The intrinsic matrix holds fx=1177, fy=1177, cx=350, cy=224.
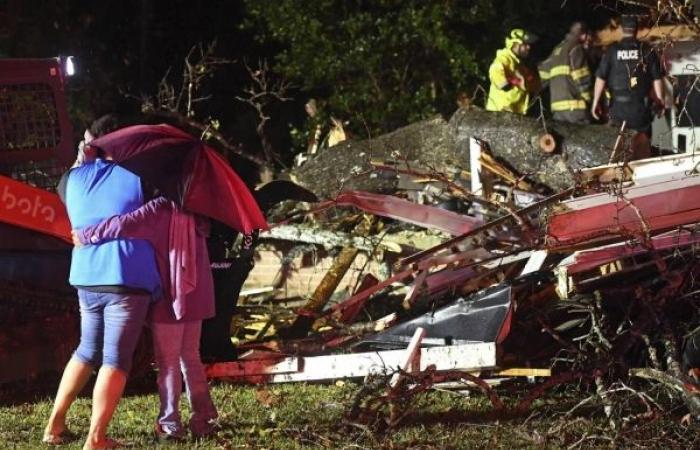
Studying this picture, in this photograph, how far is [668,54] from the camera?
11344 millimetres

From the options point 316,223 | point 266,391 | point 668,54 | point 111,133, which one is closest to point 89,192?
point 111,133

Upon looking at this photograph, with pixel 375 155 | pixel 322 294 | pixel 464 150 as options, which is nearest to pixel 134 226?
pixel 322 294

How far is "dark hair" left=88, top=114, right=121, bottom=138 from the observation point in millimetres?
6293

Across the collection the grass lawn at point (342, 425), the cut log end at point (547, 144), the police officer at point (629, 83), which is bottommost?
the grass lawn at point (342, 425)

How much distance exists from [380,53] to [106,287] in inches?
389

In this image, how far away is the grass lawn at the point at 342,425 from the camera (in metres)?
5.95

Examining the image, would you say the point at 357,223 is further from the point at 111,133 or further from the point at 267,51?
the point at 267,51

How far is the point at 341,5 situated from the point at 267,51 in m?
1.82

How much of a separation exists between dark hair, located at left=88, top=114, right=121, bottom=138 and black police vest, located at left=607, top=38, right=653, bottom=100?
6998 millimetres

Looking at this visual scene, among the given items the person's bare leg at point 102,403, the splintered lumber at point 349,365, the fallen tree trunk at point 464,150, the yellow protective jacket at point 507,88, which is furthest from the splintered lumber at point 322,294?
the yellow protective jacket at point 507,88

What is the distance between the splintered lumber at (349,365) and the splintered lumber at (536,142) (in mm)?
3610

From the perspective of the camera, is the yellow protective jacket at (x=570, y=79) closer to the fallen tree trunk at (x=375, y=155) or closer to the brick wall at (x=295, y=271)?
the fallen tree trunk at (x=375, y=155)

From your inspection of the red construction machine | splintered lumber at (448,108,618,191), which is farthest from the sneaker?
splintered lumber at (448,108,618,191)

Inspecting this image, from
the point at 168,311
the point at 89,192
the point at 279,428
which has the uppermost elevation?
the point at 89,192
